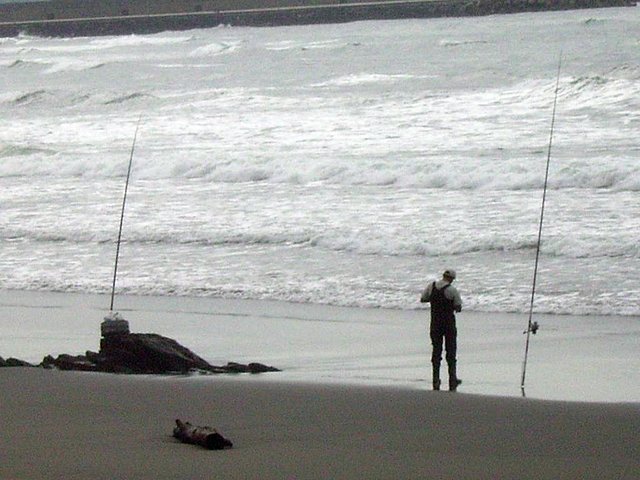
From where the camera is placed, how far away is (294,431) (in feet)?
19.6

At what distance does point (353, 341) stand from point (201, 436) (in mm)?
3753

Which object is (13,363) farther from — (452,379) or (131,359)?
(452,379)

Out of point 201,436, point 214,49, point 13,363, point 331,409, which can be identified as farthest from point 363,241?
point 214,49

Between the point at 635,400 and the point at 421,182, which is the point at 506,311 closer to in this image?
the point at 635,400

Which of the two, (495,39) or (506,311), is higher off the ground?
(495,39)

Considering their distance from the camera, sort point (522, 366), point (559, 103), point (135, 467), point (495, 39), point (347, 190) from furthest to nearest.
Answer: point (495, 39) → point (559, 103) → point (347, 190) → point (522, 366) → point (135, 467)

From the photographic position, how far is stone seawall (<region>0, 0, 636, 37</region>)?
5641 cm

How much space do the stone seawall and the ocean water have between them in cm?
1335

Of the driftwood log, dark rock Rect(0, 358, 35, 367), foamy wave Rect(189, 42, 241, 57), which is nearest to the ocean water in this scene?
dark rock Rect(0, 358, 35, 367)

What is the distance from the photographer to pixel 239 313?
35.0 feet

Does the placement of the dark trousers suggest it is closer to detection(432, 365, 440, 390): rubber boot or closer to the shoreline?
detection(432, 365, 440, 390): rubber boot

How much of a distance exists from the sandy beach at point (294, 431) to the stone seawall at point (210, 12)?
47.5 meters

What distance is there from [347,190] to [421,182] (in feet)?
2.99

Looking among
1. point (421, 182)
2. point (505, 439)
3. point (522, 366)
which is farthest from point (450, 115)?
point (505, 439)
